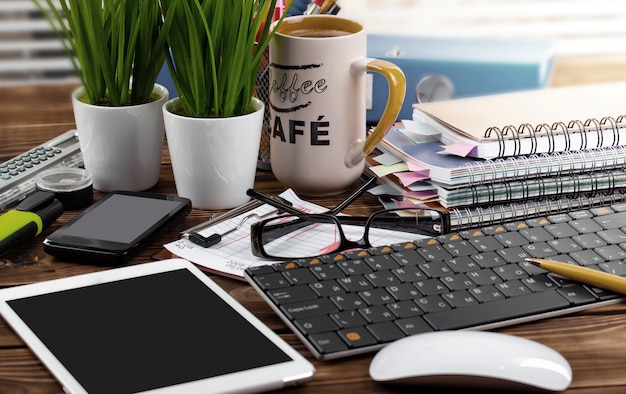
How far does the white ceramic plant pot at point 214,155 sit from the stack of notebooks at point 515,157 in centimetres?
19

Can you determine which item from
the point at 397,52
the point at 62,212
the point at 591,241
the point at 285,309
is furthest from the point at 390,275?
the point at 397,52

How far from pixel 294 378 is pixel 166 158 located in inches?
23.2

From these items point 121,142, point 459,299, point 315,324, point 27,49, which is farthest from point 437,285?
point 27,49

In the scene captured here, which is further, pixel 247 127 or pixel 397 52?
pixel 397 52

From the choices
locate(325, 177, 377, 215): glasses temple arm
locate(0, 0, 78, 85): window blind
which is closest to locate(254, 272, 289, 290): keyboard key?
locate(325, 177, 377, 215): glasses temple arm

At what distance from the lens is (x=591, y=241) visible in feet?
3.01

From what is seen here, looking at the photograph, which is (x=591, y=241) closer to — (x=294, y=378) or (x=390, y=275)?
(x=390, y=275)

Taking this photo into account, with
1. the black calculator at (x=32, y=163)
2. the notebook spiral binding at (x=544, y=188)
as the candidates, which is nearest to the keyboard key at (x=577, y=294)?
the notebook spiral binding at (x=544, y=188)

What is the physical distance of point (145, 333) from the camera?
75cm

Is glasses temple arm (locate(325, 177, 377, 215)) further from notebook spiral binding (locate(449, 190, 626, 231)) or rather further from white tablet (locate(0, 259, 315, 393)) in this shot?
white tablet (locate(0, 259, 315, 393))

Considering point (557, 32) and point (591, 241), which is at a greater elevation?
point (591, 241)

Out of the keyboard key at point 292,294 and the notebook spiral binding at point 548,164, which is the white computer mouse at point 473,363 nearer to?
the keyboard key at point 292,294

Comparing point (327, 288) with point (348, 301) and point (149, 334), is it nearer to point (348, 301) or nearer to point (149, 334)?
point (348, 301)

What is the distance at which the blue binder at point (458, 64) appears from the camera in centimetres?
138
